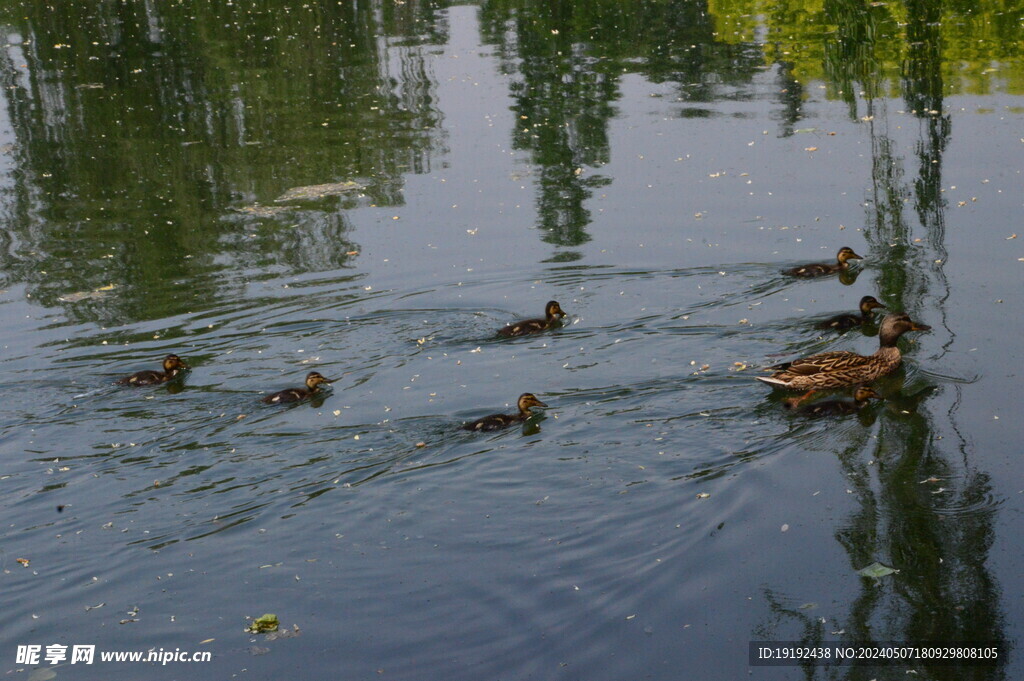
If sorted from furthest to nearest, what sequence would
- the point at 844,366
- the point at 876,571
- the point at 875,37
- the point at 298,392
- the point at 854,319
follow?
the point at 875,37
the point at 854,319
the point at 298,392
the point at 844,366
the point at 876,571

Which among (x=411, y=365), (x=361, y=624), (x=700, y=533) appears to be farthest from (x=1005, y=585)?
(x=411, y=365)

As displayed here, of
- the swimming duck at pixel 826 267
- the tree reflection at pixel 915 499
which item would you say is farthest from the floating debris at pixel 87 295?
the tree reflection at pixel 915 499

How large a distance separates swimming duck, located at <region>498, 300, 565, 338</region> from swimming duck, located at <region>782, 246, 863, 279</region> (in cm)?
223

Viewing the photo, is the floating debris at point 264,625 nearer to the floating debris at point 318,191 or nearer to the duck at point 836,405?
the duck at point 836,405

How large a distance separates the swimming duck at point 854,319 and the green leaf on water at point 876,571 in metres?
3.81

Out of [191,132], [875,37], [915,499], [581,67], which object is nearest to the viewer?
[915,499]

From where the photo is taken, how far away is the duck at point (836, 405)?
8977 millimetres

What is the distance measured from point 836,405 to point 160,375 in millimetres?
5378

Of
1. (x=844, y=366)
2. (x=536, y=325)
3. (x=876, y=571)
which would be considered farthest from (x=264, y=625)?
(x=844, y=366)

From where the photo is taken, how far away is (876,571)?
6.83 m

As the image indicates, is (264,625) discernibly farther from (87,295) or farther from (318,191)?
(318,191)

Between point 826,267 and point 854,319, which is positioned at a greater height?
point 826,267

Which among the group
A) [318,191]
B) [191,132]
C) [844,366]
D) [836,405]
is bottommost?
[836,405]

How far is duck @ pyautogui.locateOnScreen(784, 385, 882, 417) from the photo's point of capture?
29.5ft
